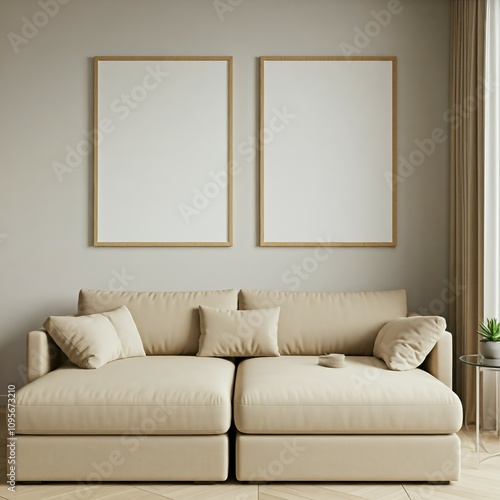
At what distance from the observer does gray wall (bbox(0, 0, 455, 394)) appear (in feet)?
13.3

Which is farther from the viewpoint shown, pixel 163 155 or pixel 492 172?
pixel 163 155

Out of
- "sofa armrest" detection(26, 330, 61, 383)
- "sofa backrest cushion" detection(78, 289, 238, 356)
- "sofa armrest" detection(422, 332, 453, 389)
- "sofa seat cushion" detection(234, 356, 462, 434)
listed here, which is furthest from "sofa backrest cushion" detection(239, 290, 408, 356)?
"sofa armrest" detection(26, 330, 61, 383)

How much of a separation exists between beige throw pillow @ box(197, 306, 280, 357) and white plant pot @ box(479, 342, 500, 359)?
1144mm

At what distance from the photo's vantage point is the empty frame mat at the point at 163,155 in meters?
4.05

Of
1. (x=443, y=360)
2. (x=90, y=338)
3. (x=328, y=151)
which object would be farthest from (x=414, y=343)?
(x=90, y=338)

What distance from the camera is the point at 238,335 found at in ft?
11.6

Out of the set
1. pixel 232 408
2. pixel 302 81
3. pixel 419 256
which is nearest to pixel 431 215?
pixel 419 256

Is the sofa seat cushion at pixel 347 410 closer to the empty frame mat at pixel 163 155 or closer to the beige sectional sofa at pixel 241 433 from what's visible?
the beige sectional sofa at pixel 241 433

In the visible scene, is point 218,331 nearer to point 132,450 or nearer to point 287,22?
point 132,450

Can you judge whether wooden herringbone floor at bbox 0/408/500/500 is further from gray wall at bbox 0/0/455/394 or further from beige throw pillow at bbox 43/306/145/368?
gray wall at bbox 0/0/455/394

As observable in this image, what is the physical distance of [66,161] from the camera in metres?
4.07

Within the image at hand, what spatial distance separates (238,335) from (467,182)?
1.69 m

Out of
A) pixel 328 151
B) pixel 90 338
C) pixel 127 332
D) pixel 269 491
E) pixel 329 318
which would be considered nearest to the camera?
pixel 269 491

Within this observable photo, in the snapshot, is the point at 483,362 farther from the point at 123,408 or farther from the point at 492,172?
the point at 123,408
